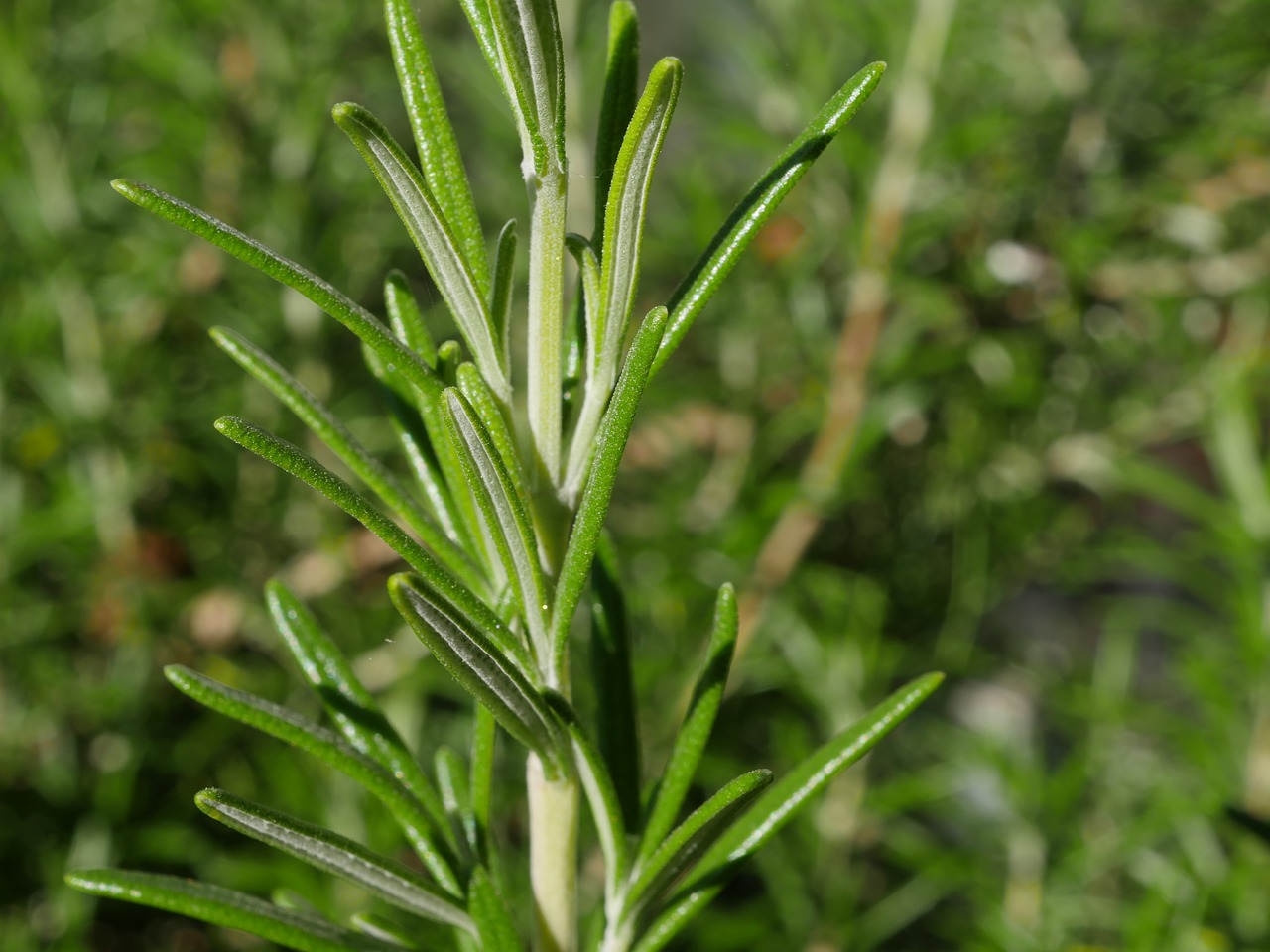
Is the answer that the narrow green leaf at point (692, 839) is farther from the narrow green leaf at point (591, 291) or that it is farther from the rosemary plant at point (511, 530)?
the narrow green leaf at point (591, 291)

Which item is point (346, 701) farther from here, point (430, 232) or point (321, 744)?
point (430, 232)

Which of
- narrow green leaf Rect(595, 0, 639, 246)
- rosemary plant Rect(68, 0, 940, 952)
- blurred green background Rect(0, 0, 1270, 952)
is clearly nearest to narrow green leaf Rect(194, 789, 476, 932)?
rosemary plant Rect(68, 0, 940, 952)

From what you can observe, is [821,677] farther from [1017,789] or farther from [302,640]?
[302,640]

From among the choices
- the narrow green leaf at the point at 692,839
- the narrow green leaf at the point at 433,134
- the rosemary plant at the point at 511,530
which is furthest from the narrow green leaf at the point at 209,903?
the narrow green leaf at the point at 433,134

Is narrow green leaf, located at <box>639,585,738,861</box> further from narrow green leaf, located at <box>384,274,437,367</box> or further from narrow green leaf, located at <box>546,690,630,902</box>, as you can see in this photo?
narrow green leaf, located at <box>384,274,437,367</box>

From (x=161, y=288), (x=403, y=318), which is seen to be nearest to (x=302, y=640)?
(x=403, y=318)

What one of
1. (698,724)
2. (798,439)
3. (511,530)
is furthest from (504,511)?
(798,439)

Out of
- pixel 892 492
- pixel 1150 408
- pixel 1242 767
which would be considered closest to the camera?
pixel 1242 767
